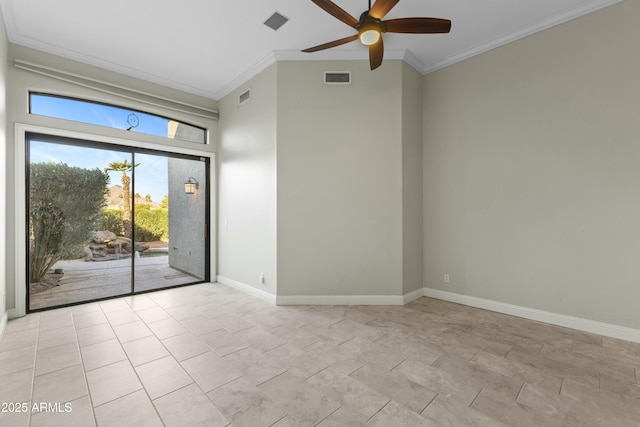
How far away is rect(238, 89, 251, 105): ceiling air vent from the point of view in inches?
180

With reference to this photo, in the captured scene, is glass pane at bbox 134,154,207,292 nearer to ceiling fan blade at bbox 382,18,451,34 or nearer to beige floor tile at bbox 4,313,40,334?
beige floor tile at bbox 4,313,40,334

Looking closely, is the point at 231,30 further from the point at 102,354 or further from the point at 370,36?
the point at 102,354

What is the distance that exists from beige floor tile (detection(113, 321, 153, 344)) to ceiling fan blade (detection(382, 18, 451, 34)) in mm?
3890

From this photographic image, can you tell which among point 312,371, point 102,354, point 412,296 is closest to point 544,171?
point 412,296

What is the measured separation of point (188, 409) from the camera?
188 centimetres

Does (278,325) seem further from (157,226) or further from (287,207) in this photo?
(157,226)

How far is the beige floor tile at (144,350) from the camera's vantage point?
2.52m

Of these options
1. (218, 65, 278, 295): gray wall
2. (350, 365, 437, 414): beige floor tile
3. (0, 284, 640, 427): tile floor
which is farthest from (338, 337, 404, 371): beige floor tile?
(218, 65, 278, 295): gray wall

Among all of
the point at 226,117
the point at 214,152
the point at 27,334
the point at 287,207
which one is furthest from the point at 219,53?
the point at 27,334

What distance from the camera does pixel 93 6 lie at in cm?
307

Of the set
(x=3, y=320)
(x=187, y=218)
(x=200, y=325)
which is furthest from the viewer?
(x=187, y=218)

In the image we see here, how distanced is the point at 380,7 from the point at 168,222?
453 cm

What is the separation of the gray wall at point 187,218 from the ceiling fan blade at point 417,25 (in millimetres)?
4093

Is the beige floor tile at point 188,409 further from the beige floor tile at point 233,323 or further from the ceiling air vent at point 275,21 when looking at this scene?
the ceiling air vent at point 275,21
